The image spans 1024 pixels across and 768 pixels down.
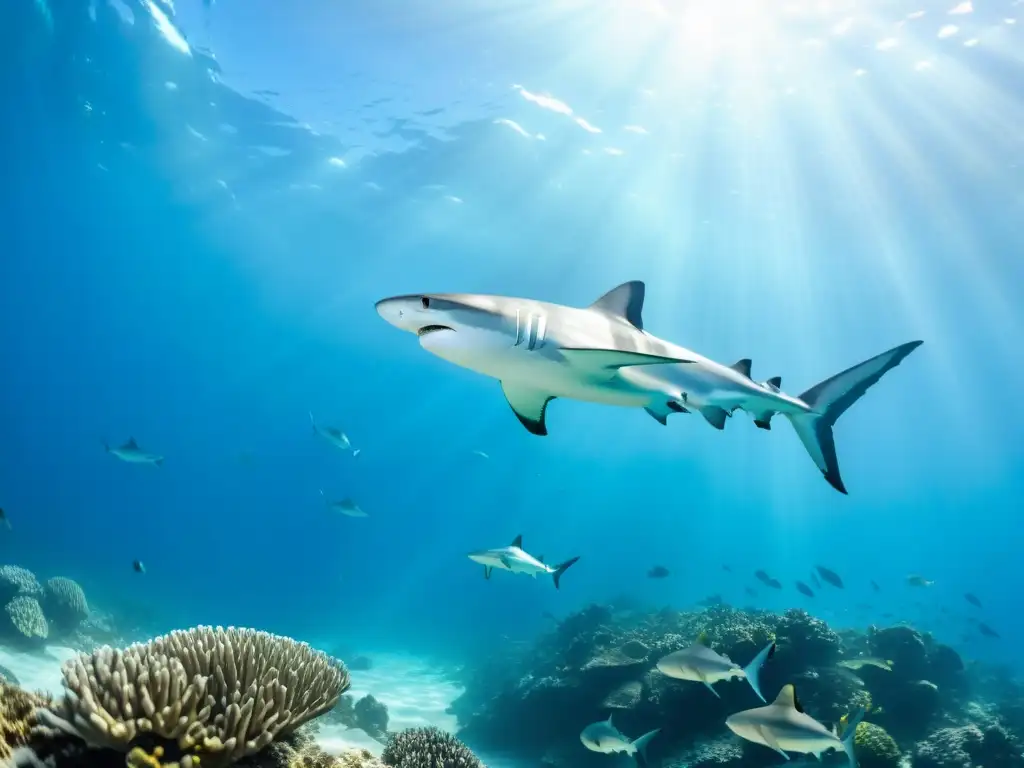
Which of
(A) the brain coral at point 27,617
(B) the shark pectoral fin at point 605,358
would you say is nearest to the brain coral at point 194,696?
(B) the shark pectoral fin at point 605,358

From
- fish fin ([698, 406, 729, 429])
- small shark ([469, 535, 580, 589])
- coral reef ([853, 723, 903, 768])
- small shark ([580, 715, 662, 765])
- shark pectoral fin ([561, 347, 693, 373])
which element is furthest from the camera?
coral reef ([853, 723, 903, 768])

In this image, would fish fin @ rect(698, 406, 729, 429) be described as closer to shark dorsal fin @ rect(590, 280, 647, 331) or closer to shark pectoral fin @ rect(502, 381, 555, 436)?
shark dorsal fin @ rect(590, 280, 647, 331)

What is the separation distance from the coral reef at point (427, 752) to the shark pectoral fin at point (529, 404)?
3714mm

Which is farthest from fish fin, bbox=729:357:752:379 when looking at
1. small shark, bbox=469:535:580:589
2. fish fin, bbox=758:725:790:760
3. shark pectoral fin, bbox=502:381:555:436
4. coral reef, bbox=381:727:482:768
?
coral reef, bbox=381:727:482:768

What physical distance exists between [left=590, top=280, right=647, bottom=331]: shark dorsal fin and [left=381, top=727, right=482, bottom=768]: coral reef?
4851 millimetres

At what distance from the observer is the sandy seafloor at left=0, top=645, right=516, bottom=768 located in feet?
41.0

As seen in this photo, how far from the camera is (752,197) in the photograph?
3142 centimetres

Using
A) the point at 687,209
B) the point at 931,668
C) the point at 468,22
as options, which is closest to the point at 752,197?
the point at 687,209

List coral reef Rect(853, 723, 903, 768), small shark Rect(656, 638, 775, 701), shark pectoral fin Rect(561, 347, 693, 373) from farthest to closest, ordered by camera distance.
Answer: coral reef Rect(853, 723, 903, 768)
small shark Rect(656, 638, 775, 701)
shark pectoral fin Rect(561, 347, 693, 373)

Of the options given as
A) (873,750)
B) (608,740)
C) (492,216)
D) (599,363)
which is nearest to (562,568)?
(608,740)

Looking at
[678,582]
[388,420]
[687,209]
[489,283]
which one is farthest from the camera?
[678,582]

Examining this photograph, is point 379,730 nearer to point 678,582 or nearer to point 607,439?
point 607,439

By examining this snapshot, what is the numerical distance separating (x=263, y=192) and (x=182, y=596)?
37.0 m

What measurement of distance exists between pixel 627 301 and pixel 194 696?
4.33m
